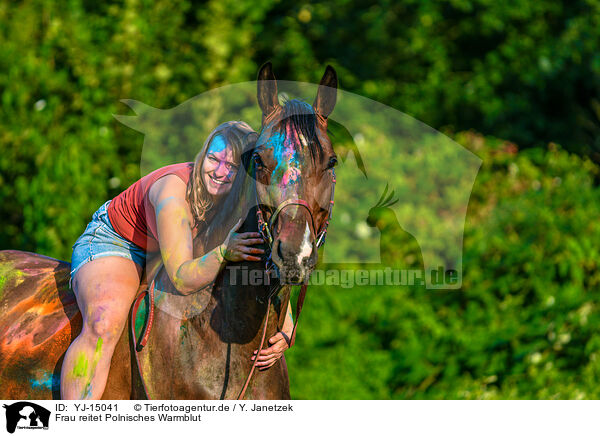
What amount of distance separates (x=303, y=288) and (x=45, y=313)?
Answer: 1091 mm

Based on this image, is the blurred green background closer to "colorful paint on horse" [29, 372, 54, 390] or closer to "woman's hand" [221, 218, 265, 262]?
"colorful paint on horse" [29, 372, 54, 390]

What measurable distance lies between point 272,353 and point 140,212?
731mm

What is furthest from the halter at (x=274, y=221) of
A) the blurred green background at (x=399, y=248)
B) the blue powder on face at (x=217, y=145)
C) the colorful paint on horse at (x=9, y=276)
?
the blurred green background at (x=399, y=248)

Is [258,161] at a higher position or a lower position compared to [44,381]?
higher

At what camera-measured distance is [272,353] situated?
8.01ft

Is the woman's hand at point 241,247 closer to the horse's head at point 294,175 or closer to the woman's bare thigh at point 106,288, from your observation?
the horse's head at point 294,175

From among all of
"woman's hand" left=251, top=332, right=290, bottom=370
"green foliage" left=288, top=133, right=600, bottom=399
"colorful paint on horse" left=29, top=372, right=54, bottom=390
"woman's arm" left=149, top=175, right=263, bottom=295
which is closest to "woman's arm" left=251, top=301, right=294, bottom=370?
"woman's hand" left=251, top=332, right=290, bottom=370

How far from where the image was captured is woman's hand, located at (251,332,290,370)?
95.7 inches

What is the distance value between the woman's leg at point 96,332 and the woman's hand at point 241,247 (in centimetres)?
49

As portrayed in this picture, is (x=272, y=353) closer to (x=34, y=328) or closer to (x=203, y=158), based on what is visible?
(x=203, y=158)

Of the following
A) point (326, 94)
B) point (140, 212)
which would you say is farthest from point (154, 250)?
point (326, 94)
